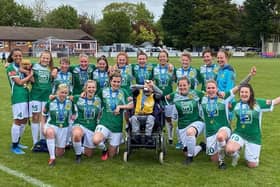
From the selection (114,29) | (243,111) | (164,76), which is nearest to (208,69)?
(164,76)

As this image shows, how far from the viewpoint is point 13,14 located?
88938 mm

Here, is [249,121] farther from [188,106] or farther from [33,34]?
[33,34]

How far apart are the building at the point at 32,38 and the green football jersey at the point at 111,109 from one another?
64.9m

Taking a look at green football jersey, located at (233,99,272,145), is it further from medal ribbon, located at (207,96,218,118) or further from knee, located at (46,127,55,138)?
knee, located at (46,127,55,138)

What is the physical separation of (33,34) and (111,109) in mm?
75424

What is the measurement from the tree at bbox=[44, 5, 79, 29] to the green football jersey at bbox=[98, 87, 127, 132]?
9006 cm

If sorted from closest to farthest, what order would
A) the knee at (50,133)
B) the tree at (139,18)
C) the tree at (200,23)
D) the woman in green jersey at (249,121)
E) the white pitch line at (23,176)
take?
the white pitch line at (23,176) < the woman in green jersey at (249,121) < the knee at (50,133) < the tree at (200,23) < the tree at (139,18)

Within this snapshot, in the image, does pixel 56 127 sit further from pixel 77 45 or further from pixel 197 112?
pixel 77 45

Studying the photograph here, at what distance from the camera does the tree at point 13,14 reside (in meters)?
86.9

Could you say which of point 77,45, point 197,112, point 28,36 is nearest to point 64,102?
point 197,112

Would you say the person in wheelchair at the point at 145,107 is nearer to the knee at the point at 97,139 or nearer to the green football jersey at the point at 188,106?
the green football jersey at the point at 188,106

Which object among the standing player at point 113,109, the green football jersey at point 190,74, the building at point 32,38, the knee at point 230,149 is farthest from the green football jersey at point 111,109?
→ the building at point 32,38

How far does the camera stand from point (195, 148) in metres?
→ 6.75

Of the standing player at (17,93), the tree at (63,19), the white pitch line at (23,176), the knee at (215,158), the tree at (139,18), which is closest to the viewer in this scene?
the white pitch line at (23,176)
